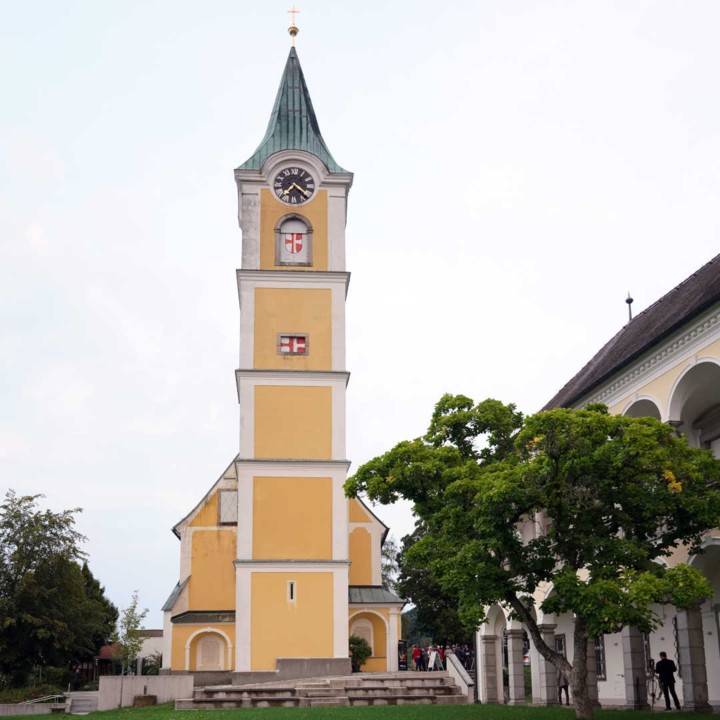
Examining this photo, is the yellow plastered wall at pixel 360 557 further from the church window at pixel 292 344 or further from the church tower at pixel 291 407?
the church window at pixel 292 344

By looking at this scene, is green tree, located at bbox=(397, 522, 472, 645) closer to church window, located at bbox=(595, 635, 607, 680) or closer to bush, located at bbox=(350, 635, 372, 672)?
bush, located at bbox=(350, 635, 372, 672)

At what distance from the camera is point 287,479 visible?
42.4 metres

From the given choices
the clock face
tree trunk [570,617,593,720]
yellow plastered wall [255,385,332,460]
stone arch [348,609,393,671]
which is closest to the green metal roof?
the clock face

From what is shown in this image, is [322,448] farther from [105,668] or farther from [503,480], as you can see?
[105,668]

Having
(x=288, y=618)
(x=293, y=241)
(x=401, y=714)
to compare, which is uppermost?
(x=293, y=241)

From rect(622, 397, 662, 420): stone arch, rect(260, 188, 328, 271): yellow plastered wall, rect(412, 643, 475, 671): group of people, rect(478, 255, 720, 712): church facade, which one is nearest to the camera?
rect(478, 255, 720, 712): church facade

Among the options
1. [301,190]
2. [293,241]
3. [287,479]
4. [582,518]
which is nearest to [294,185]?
[301,190]

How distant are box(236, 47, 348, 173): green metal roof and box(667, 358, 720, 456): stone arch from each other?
2462cm

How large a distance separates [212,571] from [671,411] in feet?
95.3

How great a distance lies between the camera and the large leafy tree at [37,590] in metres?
49.2

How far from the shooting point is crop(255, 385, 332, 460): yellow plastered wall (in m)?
42.8

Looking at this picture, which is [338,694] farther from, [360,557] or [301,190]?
[301,190]

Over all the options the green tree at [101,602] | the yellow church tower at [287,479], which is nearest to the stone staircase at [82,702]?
the yellow church tower at [287,479]

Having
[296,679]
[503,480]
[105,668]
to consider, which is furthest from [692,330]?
[105,668]
